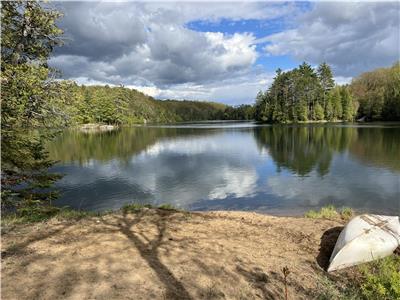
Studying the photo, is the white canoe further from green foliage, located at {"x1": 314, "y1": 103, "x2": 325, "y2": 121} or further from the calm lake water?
green foliage, located at {"x1": 314, "y1": 103, "x2": 325, "y2": 121}

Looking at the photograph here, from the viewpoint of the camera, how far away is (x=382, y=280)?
6.70 meters

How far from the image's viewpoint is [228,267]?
287 inches

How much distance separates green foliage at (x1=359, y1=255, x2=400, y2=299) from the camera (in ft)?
19.9

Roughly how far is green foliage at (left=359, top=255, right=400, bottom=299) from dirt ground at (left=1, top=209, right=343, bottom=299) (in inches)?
40.2

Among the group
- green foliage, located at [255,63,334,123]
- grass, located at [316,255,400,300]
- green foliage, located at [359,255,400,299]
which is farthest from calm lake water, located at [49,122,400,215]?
green foliage, located at [255,63,334,123]

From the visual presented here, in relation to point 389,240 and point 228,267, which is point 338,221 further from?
point 228,267

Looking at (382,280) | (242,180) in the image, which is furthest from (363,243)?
(242,180)

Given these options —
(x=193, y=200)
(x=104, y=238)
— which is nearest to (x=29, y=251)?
(x=104, y=238)

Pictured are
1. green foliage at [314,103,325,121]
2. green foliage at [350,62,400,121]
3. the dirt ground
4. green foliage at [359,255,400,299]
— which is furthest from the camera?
green foliage at [314,103,325,121]

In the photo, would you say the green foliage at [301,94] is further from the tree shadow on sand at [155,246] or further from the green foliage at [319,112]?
the tree shadow on sand at [155,246]

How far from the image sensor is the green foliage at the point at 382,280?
19.9ft

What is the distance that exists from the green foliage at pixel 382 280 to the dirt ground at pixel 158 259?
102 centimetres

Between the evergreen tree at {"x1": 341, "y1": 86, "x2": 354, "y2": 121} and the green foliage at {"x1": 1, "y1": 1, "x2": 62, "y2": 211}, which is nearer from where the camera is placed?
the green foliage at {"x1": 1, "y1": 1, "x2": 62, "y2": 211}

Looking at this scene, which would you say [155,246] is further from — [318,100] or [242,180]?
[318,100]
